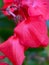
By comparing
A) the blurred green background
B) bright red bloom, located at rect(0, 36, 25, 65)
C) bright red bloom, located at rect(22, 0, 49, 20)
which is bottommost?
the blurred green background

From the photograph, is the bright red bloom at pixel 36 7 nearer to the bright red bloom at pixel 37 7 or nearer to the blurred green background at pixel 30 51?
the bright red bloom at pixel 37 7

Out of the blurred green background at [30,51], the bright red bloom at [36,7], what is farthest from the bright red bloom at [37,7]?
the blurred green background at [30,51]

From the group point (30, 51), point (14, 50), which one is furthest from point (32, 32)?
point (30, 51)

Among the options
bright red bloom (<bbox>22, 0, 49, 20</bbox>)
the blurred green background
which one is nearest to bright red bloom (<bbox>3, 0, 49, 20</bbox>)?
bright red bloom (<bbox>22, 0, 49, 20</bbox>)

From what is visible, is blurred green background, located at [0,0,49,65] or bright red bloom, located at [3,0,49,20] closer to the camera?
bright red bloom, located at [3,0,49,20]

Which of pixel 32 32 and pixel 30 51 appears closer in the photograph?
pixel 32 32

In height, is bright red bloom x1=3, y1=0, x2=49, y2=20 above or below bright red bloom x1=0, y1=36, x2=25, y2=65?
above

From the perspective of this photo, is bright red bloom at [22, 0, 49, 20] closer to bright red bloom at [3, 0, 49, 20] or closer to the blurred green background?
bright red bloom at [3, 0, 49, 20]

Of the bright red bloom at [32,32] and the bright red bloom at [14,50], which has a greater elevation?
the bright red bloom at [32,32]

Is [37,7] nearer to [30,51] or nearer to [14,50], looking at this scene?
[14,50]

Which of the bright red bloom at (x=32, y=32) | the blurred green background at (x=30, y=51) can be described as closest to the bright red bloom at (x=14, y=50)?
the bright red bloom at (x=32, y=32)

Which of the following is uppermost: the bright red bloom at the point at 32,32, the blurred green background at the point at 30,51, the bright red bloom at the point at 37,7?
the bright red bloom at the point at 37,7

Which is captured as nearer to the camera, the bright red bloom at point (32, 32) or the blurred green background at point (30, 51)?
the bright red bloom at point (32, 32)
